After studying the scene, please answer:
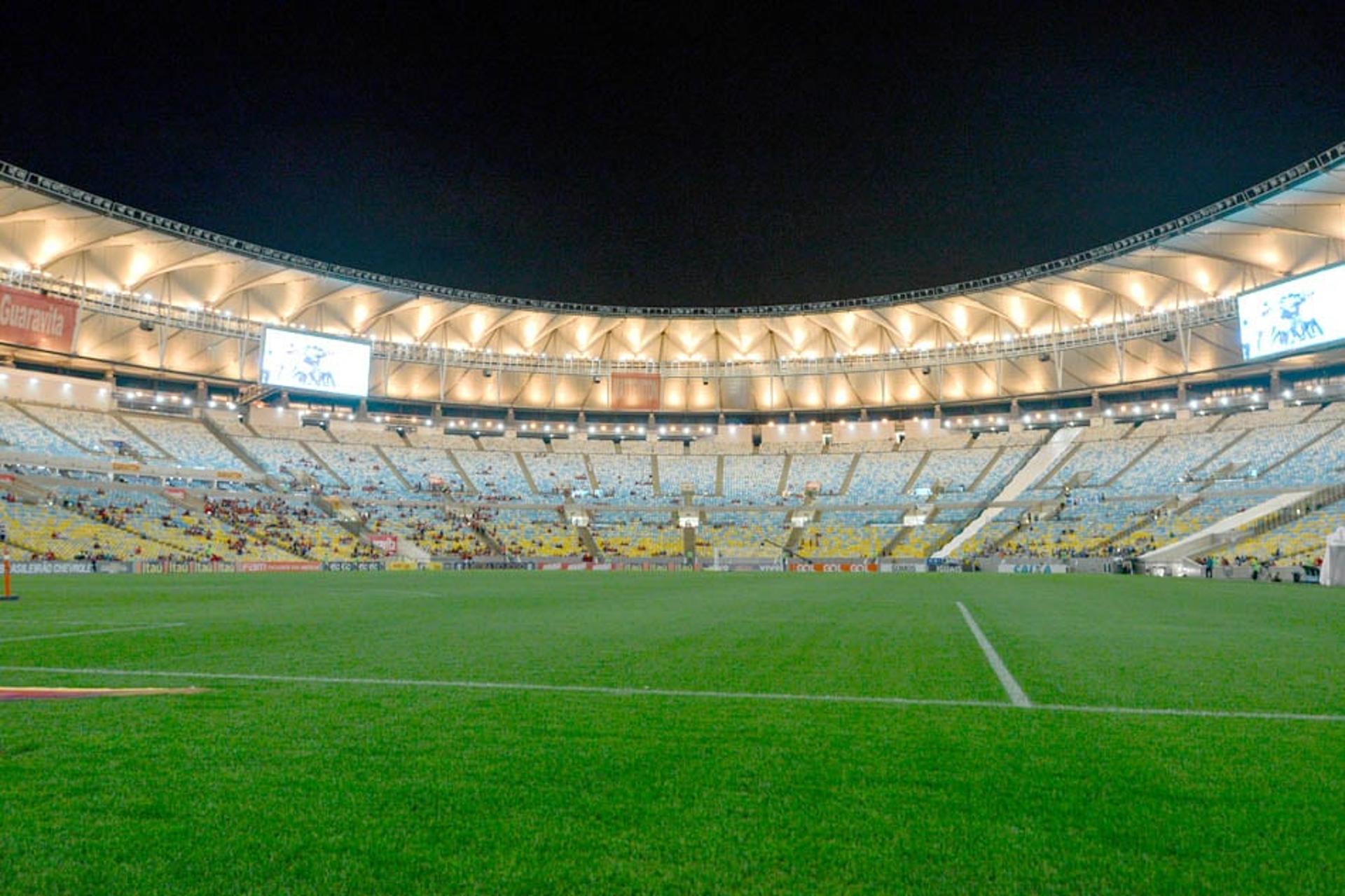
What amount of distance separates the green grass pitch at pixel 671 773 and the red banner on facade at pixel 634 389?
50.8m

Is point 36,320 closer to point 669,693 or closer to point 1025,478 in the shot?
point 669,693

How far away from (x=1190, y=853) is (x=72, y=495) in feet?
164

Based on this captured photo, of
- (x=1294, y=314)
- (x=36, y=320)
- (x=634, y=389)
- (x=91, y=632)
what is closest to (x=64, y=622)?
(x=91, y=632)

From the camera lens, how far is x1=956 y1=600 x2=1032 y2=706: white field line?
511cm

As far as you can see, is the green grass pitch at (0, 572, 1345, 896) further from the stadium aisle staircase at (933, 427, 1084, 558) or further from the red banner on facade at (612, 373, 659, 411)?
the red banner on facade at (612, 373, 659, 411)

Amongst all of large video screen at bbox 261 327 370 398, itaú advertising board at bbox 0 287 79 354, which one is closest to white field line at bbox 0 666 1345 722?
large video screen at bbox 261 327 370 398

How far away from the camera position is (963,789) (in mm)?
3086

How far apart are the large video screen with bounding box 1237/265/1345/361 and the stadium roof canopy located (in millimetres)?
4271

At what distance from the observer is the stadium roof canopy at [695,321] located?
3966 centimetres

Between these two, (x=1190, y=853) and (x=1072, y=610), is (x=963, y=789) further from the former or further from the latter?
(x=1072, y=610)

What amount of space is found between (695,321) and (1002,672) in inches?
2279

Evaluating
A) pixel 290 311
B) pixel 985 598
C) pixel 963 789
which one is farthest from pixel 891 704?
pixel 290 311

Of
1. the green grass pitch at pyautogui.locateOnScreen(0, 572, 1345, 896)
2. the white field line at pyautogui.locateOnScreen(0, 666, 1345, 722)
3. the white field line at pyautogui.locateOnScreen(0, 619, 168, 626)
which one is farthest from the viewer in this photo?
the white field line at pyautogui.locateOnScreen(0, 619, 168, 626)

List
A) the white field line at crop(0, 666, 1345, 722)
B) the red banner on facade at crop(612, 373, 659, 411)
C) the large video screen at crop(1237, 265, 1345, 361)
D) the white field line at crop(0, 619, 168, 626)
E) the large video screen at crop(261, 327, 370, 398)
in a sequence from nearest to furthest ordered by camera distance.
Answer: the white field line at crop(0, 666, 1345, 722)
the white field line at crop(0, 619, 168, 626)
the large video screen at crop(1237, 265, 1345, 361)
the large video screen at crop(261, 327, 370, 398)
the red banner on facade at crop(612, 373, 659, 411)
